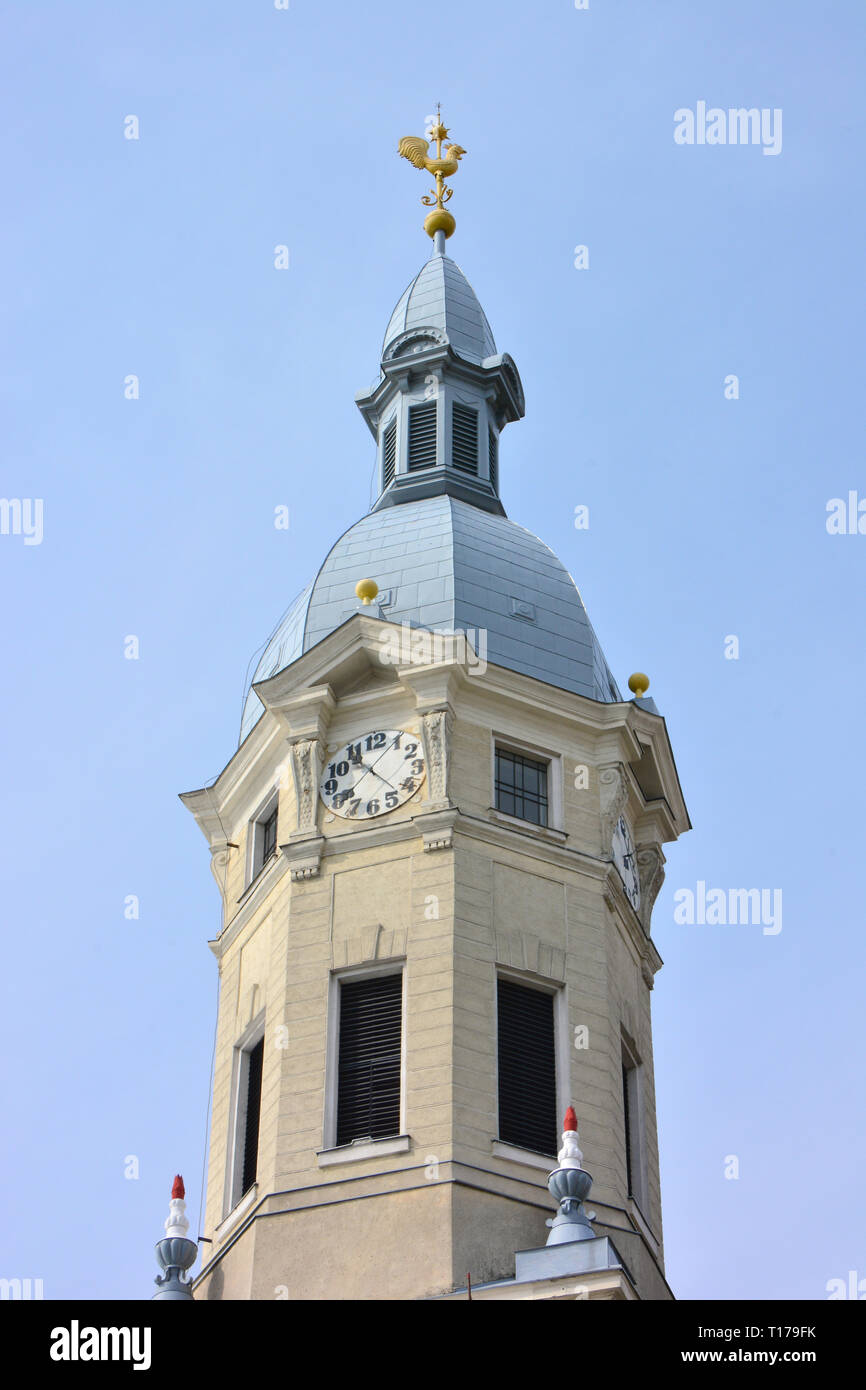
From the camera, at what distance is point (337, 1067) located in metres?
43.6

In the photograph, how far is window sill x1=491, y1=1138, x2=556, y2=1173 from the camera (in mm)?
42000

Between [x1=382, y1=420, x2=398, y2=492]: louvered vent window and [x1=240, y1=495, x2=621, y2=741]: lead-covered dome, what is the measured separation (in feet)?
13.7

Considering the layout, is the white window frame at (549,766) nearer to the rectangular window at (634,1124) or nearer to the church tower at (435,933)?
the church tower at (435,933)

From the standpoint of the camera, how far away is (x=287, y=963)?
44969 mm

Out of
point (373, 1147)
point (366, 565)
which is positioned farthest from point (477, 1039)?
point (366, 565)

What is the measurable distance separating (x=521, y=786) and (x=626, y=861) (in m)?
3.08

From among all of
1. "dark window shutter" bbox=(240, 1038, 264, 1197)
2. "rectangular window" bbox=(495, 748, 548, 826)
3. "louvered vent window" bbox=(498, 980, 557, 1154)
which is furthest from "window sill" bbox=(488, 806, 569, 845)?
"dark window shutter" bbox=(240, 1038, 264, 1197)

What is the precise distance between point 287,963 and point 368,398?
60.2 feet

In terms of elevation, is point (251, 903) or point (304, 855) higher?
point (304, 855)

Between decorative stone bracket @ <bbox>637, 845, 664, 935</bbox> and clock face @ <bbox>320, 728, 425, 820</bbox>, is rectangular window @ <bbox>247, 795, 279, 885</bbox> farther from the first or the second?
decorative stone bracket @ <bbox>637, 845, 664, 935</bbox>

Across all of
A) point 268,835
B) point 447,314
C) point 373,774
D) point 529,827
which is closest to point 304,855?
point 373,774

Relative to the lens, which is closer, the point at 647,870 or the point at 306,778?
the point at 306,778

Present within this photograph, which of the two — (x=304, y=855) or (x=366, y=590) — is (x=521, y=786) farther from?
(x=366, y=590)
